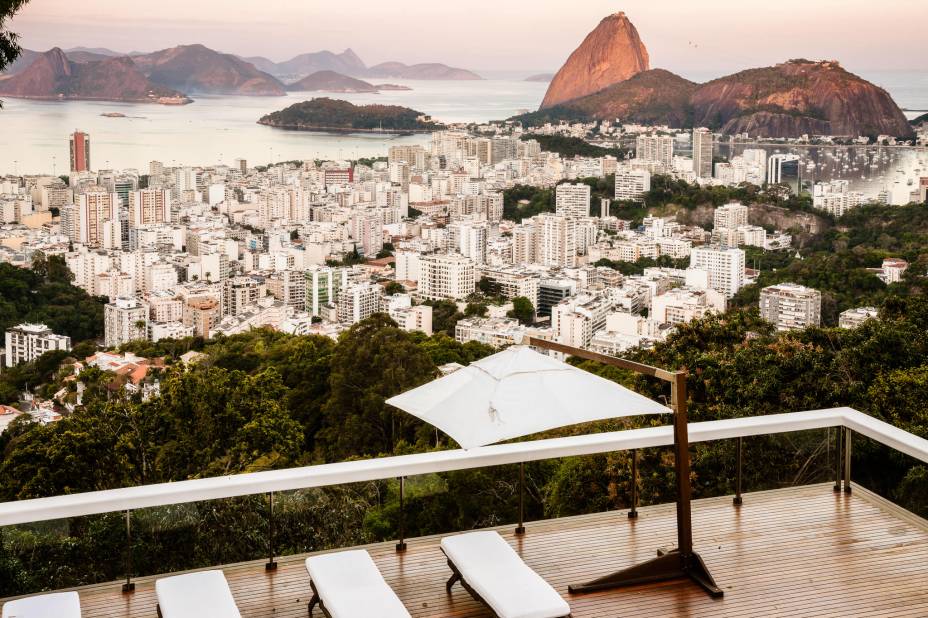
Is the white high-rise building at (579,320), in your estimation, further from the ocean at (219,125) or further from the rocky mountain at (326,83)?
the rocky mountain at (326,83)

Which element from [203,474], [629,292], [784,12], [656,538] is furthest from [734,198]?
[656,538]

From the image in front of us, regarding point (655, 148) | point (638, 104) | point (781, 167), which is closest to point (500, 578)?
point (781, 167)

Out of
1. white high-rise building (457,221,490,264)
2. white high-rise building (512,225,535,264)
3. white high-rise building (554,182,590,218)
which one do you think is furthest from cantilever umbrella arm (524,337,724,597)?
white high-rise building (554,182,590,218)

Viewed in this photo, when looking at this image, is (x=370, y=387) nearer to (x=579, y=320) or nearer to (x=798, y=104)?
(x=579, y=320)

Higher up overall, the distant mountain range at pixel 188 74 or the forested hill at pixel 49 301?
the distant mountain range at pixel 188 74

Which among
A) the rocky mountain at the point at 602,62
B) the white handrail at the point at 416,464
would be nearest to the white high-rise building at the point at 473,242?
the rocky mountain at the point at 602,62

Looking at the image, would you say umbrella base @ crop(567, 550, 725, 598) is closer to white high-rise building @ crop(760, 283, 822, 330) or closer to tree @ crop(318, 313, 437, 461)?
tree @ crop(318, 313, 437, 461)

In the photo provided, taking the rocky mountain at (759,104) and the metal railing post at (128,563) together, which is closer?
the metal railing post at (128,563)
